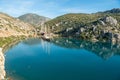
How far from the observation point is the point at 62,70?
80.4 metres

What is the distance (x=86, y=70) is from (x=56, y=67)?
11.1 m

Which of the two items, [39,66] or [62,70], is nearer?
[62,70]

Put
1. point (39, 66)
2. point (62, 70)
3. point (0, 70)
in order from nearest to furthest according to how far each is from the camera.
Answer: point (0, 70) < point (62, 70) < point (39, 66)

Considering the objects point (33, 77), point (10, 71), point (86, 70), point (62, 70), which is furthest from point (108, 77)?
point (10, 71)

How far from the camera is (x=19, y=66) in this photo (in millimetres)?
85000

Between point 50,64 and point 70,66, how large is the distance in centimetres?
828

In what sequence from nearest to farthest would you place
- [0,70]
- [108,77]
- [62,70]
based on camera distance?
1. [0,70]
2. [108,77]
3. [62,70]

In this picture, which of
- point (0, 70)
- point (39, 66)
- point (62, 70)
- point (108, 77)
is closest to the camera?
point (0, 70)

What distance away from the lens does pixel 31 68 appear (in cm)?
8250

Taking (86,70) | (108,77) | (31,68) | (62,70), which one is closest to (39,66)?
(31,68)

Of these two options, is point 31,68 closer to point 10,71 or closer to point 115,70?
point 10,71

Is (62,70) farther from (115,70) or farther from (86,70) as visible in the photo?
(115,70)

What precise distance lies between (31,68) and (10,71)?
31.7 feet

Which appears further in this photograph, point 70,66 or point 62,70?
point 70,66
